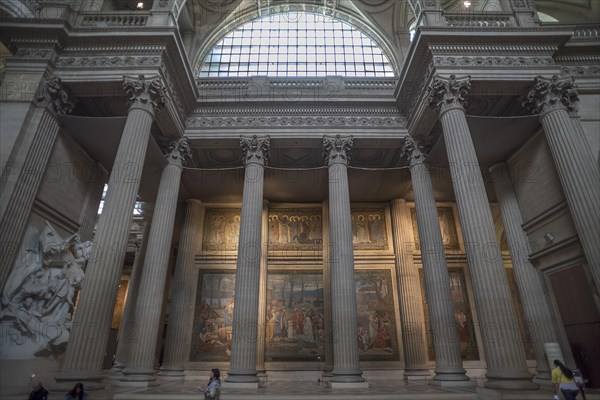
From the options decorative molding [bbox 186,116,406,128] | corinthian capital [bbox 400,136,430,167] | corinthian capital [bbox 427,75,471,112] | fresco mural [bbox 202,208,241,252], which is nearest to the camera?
corinthian capital [bbox 427,75,471,112]

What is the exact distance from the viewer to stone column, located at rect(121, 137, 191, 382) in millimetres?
9273

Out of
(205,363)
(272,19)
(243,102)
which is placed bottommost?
(205,363)

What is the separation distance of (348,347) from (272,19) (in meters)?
15.5

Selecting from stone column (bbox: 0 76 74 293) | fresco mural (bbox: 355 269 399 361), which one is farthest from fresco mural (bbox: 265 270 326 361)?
stone column (bbox: 0 76 74 293)

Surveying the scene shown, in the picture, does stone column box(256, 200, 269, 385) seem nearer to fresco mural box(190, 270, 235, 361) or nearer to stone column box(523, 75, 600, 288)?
fresco mural box(190, 270, 235, 361)

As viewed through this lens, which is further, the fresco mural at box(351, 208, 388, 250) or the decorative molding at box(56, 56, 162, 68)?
the fresco mural at box(351, 208, 388, 250)

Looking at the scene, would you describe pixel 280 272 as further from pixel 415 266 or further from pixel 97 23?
pixel 97 23

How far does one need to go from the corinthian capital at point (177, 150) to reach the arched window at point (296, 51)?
18.7ft

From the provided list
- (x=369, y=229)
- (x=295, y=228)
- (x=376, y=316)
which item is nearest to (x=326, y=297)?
(x=376, y=316)

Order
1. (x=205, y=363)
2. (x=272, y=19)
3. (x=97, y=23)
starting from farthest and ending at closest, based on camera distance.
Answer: (x=272, y=19)
(x=205, y=363)
(x=97, y=23)

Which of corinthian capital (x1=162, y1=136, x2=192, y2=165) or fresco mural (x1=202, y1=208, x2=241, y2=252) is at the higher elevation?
corinthian capital (x1=162, y1=136, x2=192, y2=165)

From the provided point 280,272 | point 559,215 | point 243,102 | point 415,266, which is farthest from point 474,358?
point 243,102

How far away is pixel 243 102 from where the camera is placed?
12625mm

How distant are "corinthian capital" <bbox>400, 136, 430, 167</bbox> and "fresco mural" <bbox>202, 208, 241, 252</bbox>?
8.05 m
